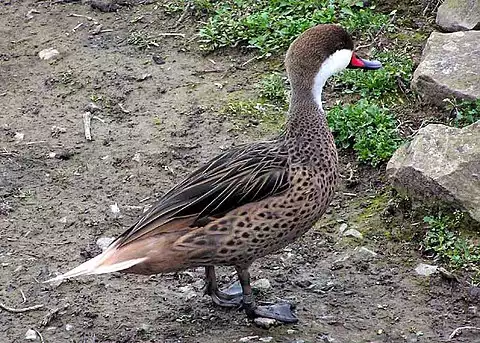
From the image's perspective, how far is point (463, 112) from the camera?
5484mm

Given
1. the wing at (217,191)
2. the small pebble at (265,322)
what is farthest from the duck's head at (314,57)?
the small pebble at (265,322)

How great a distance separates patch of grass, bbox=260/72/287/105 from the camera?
609 centimetres

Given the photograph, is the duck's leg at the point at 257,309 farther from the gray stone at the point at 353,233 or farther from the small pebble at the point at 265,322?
the gray stone at the point at 353,233

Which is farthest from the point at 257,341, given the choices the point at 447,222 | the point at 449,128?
the point at 449,128

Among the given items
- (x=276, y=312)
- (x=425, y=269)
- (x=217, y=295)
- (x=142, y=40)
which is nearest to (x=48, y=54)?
(x=142, y=40)

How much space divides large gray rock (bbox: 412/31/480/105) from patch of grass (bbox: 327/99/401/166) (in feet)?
0.94

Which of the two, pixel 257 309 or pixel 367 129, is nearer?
pixel 257 309

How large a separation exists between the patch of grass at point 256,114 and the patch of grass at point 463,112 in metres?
1.03

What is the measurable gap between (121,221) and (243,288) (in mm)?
1123

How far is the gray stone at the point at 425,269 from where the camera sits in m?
4.56

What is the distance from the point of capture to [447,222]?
187 inches

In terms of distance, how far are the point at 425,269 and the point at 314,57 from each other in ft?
3.76

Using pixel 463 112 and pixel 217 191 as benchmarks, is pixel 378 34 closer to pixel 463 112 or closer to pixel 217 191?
pixel 463 112

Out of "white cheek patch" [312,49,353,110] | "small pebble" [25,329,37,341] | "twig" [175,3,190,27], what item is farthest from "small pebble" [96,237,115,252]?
"twig" [175,3,190,27]
